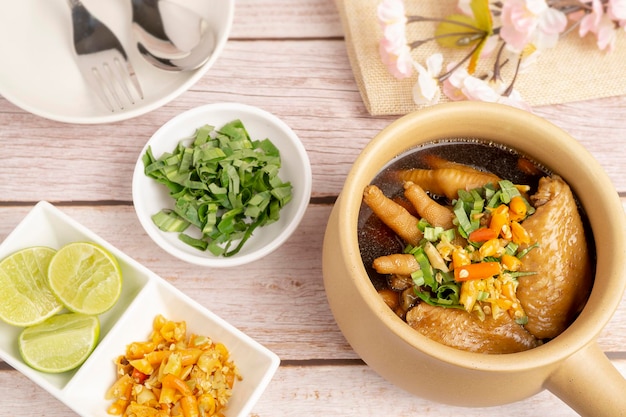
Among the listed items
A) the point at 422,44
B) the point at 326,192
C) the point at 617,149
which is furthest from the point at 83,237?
the point at 617,149

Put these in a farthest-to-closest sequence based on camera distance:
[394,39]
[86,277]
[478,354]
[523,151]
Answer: [394,39], [86,277], [523,151], [478,354]

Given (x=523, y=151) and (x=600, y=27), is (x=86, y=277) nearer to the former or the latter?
(x=523, y=151)

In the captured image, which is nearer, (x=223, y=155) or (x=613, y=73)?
(x=223, y=155)

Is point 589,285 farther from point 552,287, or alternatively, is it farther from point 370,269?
point 370,269

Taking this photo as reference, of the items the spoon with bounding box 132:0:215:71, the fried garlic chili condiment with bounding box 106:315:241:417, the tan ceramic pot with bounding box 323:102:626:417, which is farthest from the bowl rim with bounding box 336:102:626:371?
the spoon with bounding box 132:0:215:71

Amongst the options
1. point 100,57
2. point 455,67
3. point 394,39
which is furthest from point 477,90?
point 100,57
